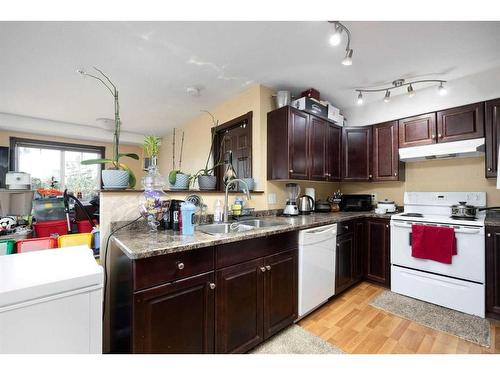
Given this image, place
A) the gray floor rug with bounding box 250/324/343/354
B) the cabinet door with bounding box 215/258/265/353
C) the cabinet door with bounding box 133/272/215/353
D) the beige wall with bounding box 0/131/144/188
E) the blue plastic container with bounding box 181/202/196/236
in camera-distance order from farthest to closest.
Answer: the beige wall with bounding box 0/131/144/188 → the gray floor rug with bounding box 250/324/343/354 → the blue plastic container with bounding box 181/202/196/236 → the cabinet door with bounding box 215/258/265/353 → the cabinet door with bounding box 133/272/215/353

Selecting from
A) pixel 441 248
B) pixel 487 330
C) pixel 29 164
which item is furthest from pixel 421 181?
pixel 29 164

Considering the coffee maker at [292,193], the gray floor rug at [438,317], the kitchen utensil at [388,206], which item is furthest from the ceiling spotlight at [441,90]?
the gray floor rug at [438,317]

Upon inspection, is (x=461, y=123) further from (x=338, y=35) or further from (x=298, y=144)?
(x=338, y=35)

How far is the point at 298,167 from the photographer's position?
7.88ft

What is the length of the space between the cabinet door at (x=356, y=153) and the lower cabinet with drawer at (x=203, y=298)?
1.85m

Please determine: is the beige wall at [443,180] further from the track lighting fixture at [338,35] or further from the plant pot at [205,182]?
the plant pot at [205,182]

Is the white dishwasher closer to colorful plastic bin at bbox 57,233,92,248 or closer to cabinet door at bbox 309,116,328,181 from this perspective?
cabinet door at bbox 309,116,328,181

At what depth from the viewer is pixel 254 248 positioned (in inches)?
57.9

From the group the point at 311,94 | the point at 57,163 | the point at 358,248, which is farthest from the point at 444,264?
the point at 57,163

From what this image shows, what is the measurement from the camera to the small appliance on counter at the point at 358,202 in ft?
9.78

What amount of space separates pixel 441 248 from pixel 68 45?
3848 mm

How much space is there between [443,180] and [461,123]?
0.68 m

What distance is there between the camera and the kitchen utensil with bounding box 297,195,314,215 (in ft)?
8.80

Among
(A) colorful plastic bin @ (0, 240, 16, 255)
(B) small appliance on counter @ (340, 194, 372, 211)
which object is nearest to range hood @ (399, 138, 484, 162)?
(B) small appliance on counter @ (340, 194, 372, 211)
